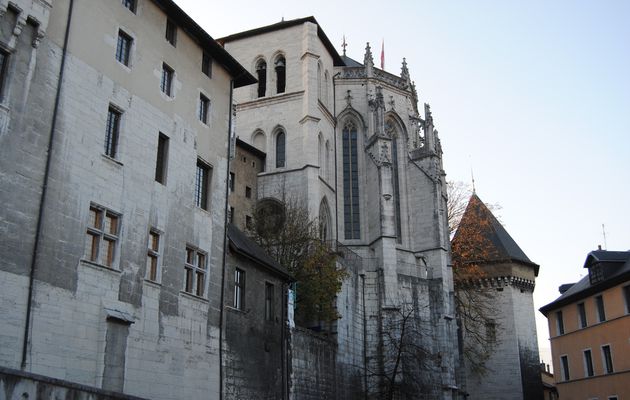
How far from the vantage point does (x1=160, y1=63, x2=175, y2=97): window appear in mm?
22266

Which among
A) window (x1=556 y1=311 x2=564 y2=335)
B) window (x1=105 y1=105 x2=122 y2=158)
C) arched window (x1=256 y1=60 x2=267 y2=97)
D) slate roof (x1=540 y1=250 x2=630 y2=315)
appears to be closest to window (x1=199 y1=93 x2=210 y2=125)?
window (x1=105 y1=105 x2=122 y2=158)

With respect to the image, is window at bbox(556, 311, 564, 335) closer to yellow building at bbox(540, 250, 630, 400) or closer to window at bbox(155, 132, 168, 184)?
yellow building at bbox(540, 250, 630, 400)

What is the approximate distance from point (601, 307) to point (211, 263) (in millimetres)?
25626

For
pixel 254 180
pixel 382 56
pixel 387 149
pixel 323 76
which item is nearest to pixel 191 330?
pixel 254 180

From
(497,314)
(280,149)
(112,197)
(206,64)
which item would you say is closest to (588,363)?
(497,314)

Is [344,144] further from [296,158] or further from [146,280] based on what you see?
[146,280]

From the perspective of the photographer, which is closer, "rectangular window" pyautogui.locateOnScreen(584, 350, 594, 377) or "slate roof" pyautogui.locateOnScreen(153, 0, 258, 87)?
"slate roof" pyautogui.locateOnScreen(153, 0, 258, 87)

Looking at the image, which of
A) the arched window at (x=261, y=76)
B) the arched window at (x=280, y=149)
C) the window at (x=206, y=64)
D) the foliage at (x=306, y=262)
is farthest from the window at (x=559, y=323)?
the window at (x=206, y=64)

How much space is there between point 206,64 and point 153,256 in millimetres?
8024

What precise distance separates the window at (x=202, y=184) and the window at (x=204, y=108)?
5.25ft

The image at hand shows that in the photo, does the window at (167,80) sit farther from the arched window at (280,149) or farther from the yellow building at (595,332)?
the yellow building at (595,332)

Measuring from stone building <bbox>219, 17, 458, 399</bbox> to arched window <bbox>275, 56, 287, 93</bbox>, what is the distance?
0.07 meters

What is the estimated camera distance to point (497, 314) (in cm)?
5312

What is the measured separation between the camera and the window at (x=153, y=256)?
20.2 metres
